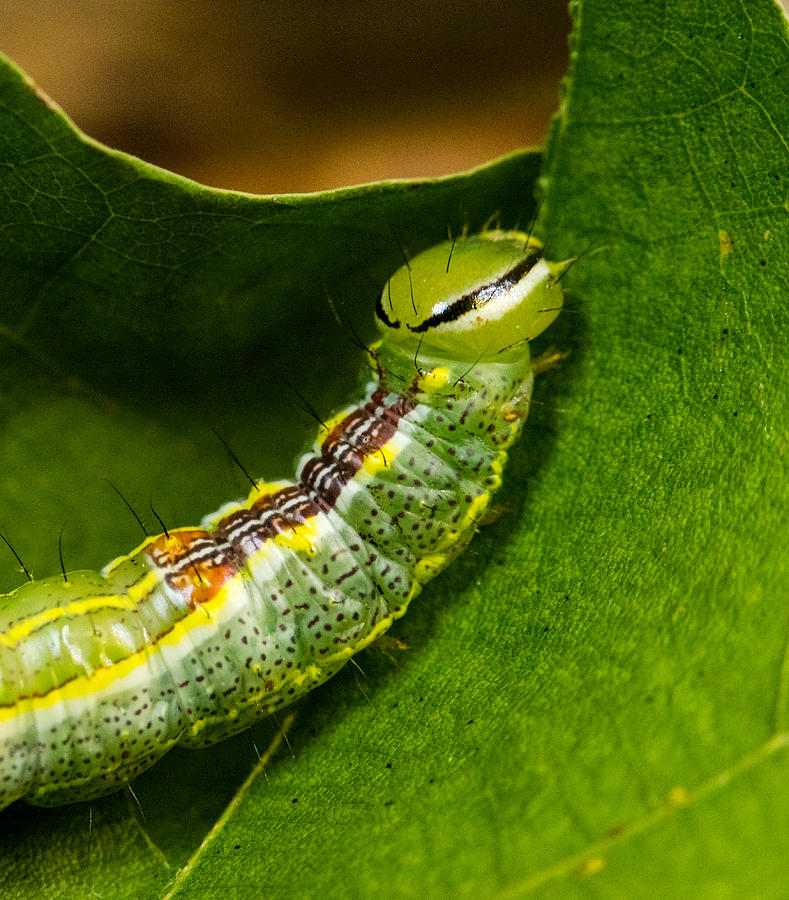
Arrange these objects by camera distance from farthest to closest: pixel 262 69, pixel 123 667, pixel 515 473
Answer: pixel 262 69
pixel 515 473
pixel 123 667

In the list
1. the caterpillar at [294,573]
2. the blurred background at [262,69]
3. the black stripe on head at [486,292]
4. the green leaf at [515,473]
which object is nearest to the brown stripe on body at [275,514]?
the caterpillar at [294,573]

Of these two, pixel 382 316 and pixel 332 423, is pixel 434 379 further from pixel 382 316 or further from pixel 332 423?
pixel 332 423

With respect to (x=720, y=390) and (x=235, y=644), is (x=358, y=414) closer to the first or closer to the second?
(x=235, y=644)

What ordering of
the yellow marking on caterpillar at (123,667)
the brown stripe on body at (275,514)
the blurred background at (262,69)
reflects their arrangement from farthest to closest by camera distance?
the blurred background at (262,69), the brown stripe on body at (275,514), the yellow marking on caterpillar at (123,667)

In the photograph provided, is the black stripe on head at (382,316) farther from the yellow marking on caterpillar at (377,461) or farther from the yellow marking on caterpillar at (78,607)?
the yellow marking on caterpillar at (78,607)

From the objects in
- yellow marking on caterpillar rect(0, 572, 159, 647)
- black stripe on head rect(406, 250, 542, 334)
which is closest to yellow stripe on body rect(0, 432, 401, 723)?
yellow marking on caterpillar rect(0, 572, 159, 647)

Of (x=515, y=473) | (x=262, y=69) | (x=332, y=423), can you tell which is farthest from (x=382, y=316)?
(x=262, y=69)
